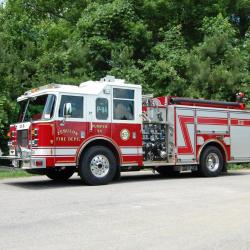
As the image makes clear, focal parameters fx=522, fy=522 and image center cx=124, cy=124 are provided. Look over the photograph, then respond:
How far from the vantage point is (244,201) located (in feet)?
34.8

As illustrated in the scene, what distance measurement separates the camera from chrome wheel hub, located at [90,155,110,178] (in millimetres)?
13727

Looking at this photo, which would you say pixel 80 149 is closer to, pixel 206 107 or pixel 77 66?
pixel 206 107

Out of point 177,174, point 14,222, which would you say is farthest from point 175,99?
point 14,222

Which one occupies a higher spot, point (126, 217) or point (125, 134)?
point (125, 134)

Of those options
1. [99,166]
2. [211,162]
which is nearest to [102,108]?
[99,166]

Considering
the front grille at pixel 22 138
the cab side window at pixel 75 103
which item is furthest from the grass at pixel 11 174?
the cab side window at pixel 75 103

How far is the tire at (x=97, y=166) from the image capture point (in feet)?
44.4

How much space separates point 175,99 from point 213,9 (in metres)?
16.4

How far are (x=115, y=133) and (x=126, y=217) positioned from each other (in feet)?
18.3

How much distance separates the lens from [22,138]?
13.9m

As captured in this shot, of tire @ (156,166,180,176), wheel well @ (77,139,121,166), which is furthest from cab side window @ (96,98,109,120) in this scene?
tire @ (156,166,180,176)

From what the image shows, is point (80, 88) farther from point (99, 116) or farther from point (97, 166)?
point (97, 166)

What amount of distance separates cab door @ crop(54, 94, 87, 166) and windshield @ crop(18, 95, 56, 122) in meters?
0.24

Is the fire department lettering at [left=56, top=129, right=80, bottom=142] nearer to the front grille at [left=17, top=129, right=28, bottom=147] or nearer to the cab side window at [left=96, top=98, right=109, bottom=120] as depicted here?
the cab side window at [left=96, top=98, right=109, bottom=120]
